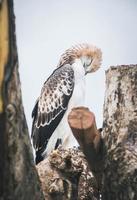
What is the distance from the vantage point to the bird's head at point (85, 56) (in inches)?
150

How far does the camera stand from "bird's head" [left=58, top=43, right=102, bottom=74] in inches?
150

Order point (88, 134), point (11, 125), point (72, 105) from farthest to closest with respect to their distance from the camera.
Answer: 1. point (72, 105)
2. point (88, 134)
3. point (11, 125)

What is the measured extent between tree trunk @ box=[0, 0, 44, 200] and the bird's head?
2.14 m

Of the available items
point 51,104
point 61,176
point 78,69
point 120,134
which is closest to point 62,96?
point 51,104

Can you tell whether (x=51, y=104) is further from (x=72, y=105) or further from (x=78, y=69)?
(x=78, y=69)

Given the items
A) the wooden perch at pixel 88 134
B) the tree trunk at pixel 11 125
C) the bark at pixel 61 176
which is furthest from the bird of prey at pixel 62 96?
the tree trunk at pixel 11 125

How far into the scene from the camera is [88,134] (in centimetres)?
220

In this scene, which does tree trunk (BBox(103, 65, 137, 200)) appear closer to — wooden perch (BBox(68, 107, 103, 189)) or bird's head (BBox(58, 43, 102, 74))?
wooden perch (BBox(68, 107, 103, 189))

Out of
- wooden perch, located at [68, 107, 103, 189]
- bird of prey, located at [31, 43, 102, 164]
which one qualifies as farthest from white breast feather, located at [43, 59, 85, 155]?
wooden perch, located at [68, 107, 103, 189]

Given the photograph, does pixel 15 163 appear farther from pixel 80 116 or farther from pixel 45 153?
pixel 45 153

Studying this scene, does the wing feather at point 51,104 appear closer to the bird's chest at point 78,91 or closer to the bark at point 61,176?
the bird's chest at point 78,91

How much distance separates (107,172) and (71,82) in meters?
1.73

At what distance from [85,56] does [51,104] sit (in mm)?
362

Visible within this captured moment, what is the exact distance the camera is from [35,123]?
372 centimetres
